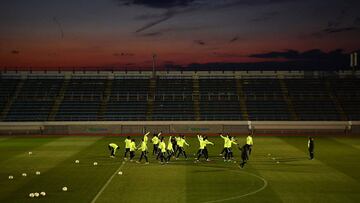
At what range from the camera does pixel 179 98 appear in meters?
64.2

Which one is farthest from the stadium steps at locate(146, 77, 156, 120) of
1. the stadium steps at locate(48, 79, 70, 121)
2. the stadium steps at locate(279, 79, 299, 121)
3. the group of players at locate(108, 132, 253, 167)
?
the group of players at locate(108, 132, 253, 167)

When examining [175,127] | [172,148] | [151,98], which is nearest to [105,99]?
[151,98]

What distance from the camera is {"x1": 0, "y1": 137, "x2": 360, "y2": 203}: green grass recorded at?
814 inches

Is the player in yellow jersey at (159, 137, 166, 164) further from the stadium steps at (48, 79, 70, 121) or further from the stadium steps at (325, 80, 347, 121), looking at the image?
the stadium steps at (325, 80, 347, 121)

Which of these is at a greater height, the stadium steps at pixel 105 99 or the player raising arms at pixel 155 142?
the stadium steps at pixel 105 99

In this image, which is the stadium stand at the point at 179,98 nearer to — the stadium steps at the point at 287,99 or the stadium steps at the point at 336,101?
the stadium steps at the point at 336,101

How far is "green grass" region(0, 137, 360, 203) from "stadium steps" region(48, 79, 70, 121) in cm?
2110

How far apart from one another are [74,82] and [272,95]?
1215 inches

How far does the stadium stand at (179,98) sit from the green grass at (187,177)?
2062cm

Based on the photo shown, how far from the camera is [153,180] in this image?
24484mm

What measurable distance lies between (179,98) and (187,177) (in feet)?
129

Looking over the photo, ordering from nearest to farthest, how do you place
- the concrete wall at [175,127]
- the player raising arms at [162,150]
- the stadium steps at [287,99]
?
1. the player raising arms at [162,150]
2. the concrete wall at [175,127]
3. the stadium steps at [287,99]

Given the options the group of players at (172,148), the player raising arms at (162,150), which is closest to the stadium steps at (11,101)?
the group of players at (172,148)

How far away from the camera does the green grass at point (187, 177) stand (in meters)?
20.7
